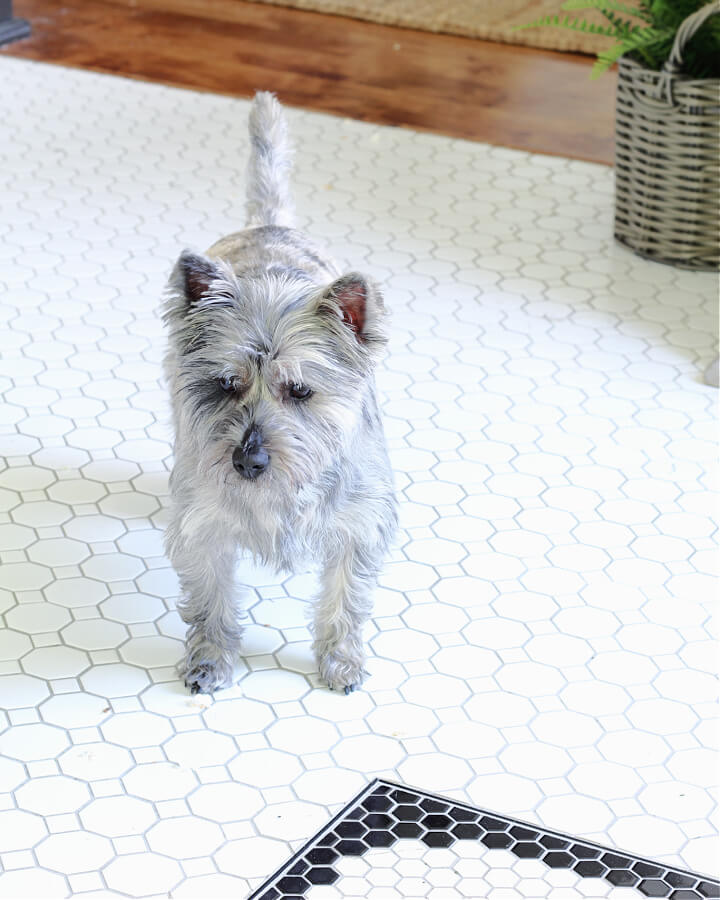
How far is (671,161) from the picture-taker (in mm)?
3498

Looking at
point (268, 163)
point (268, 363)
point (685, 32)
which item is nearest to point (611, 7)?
point (685, 32)

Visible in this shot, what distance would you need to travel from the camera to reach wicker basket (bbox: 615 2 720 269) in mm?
3414

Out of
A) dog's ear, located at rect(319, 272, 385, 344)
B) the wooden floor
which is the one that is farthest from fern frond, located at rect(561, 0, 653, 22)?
dog's ear, located at rect(319, 272, 385, 344)

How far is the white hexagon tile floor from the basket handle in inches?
21.1

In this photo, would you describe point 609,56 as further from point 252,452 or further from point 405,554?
point 252,452

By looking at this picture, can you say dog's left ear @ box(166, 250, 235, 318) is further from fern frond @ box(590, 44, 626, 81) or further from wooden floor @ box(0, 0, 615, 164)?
wooden floor @ box(0, 0, 615, 164)

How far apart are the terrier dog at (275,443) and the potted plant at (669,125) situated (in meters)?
1.52

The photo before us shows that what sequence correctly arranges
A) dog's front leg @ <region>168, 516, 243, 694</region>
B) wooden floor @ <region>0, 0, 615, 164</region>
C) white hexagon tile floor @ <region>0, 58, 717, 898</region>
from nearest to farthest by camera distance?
white hexagon tile floor @ <region>0, 58, 717, 898</region> < dog's front leg @ <region>168, 516, 243, 694</region> < wooden floor @ <region>0, 0, 615, 164</region>

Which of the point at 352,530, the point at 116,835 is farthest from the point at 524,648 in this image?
the point at 116,835

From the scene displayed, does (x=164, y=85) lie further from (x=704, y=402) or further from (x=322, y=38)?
(x=704, y=402)

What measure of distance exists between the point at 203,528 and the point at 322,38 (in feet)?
12.6

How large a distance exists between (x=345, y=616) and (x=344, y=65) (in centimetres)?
346

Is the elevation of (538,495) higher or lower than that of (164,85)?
lower

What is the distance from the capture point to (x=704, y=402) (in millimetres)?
3035
